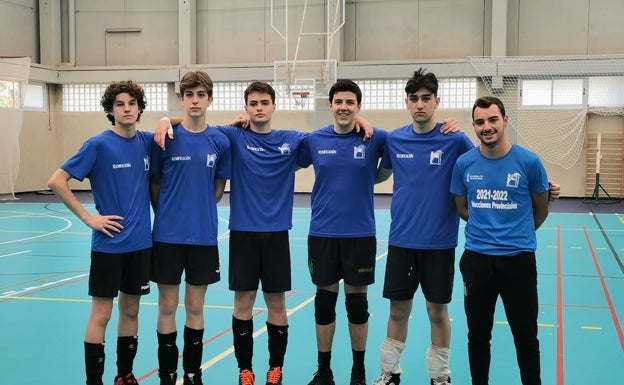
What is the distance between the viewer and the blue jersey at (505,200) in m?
3.73

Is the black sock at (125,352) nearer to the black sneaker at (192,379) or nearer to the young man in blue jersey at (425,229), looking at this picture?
the black sneaker at (192,379)

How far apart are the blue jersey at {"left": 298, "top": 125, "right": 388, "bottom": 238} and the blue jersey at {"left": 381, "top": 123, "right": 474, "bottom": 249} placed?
10.0 inches

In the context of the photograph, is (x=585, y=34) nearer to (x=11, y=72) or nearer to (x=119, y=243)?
(x=11, y=72)

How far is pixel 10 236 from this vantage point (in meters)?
12.4

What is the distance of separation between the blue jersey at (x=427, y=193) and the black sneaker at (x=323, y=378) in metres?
1.02

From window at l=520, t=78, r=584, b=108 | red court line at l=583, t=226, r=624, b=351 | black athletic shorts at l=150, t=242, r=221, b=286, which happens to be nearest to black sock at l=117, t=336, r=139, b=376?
black athletic shorts at l=150, t=242, r=221, b=286

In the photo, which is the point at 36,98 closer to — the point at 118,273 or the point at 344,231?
the point at 118,273

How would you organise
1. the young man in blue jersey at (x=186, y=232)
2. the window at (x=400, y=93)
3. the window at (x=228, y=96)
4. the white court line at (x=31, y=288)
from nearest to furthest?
1. the young man in blue jersey at (x=186, y=232)
2. the white court line at (x=31, y=288)
3. the window at (x=400, y=93)
4. the window at (x=228, y=96)

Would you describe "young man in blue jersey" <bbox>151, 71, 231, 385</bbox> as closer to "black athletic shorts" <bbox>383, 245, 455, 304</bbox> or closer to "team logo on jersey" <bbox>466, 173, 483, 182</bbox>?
"black athletic shorts" <bbox>383, 245, 455, 304</bbox>

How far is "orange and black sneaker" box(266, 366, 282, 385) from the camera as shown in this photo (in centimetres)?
434

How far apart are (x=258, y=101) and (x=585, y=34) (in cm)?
1805

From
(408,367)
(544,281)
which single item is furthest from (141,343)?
(544,281)

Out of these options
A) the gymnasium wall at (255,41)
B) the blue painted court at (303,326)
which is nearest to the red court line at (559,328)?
the blue painted court at (303,326)

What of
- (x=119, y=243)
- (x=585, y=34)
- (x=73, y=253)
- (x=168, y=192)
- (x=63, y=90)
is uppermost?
(x=585, y=34)
